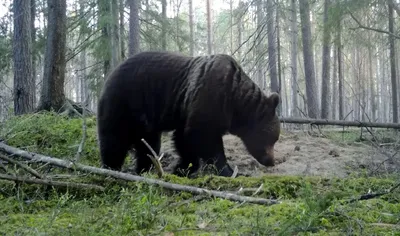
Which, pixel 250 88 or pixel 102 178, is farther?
pixel 250 88

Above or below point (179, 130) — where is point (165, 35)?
above

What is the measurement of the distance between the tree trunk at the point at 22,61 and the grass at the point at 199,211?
306 inches

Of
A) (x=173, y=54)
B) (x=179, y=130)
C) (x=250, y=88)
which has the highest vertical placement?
(x=173, y=54)

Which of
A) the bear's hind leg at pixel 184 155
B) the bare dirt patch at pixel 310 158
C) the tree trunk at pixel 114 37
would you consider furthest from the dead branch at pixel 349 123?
the tree trunk at pixel 114 37

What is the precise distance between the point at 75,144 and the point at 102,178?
3591mm

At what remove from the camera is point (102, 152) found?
275 inches

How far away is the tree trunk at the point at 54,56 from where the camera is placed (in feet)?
34.5

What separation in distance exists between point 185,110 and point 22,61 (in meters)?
6.65

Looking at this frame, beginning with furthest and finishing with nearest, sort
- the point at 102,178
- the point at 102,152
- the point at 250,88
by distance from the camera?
the point at 250,88, the point at 102,152, the point at 102,178

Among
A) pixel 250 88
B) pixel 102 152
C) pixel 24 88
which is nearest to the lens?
pixel 102 152

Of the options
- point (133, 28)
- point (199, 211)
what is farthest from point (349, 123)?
point (133, 28)

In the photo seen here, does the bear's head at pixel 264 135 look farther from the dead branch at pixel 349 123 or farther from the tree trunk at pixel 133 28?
the tree trunk at pixel 133 28

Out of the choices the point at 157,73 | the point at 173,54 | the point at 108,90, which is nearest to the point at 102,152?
the point at 108,90

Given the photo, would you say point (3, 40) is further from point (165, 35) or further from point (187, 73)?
point (187, 73)
